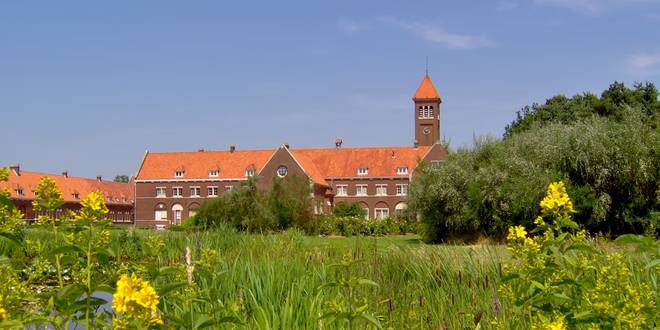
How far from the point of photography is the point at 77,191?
90625 mm

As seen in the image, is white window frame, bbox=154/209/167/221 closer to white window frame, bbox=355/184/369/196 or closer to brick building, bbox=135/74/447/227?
brick building, bbox=135/74/447/227

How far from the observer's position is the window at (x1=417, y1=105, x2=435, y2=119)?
93.5 meters

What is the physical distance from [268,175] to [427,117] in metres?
29.1

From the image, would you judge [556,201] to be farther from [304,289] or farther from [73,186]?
[73,186]

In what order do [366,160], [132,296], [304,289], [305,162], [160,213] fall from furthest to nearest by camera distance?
[160,213]
[366,160]
[305,162]
[304,289]
[132,296]

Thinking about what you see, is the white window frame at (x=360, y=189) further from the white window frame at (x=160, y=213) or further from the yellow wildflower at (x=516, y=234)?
the yellow wildflower at (x=516, y=234)

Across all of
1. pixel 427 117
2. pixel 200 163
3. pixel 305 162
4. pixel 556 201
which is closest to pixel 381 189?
pixel 305 162

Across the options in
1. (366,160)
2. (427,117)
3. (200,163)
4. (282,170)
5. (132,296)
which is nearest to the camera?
(132,296)

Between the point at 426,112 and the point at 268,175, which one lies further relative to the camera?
the point at 426,112

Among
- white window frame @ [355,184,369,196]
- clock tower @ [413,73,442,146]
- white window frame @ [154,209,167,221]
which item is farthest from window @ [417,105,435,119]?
white window frame @ [154,209,167,221]

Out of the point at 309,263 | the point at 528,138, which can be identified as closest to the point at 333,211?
the point at 528,138

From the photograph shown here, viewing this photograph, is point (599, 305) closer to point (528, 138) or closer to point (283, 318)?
point (283, 318)

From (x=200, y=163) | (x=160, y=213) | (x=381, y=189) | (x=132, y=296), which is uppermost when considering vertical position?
(x=200, y=163)

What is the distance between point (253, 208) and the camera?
41219 millimetres
